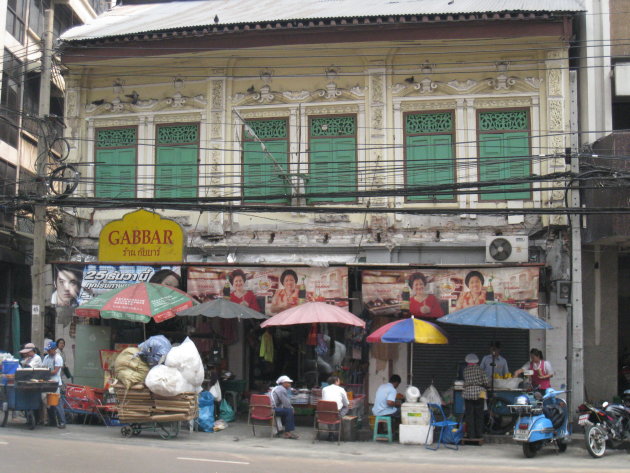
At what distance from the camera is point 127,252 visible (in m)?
16.7

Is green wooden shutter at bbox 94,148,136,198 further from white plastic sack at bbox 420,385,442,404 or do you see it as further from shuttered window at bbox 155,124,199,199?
white plastic sack at bbox 420,385,442,404

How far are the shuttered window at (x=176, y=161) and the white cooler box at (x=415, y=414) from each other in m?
7.21

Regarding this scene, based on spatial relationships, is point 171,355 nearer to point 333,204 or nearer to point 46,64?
point 333,204

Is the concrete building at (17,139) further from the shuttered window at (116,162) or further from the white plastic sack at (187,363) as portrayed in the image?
the white plastic sack at (187,363)

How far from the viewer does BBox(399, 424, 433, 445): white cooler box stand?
1339 centimetres

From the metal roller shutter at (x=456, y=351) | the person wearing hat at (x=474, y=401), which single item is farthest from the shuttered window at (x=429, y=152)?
the person wearing hat at (x=474, y=401)

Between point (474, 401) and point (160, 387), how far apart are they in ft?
18.5

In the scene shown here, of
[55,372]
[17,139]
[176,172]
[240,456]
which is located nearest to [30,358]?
[55,372]

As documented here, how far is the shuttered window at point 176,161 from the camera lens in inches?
689

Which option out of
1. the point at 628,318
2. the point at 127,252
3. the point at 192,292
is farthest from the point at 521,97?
the point at 127,252

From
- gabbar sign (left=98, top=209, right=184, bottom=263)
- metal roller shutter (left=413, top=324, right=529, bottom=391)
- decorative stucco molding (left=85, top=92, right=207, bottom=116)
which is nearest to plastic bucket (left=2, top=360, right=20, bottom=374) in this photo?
gabbar sign (left=98, top=209, right=184, bottom=263)

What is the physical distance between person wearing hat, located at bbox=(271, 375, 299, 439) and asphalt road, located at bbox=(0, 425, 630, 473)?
29 cm

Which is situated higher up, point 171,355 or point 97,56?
point 97,56

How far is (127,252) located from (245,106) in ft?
14.3
